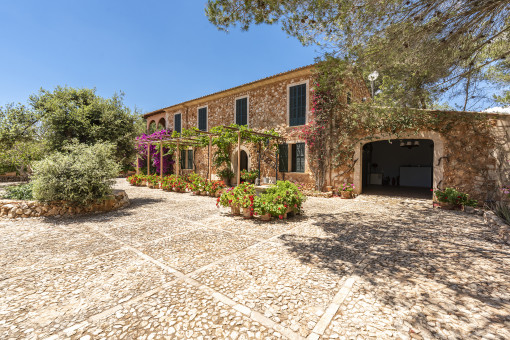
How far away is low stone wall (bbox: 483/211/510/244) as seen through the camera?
14.5 ft

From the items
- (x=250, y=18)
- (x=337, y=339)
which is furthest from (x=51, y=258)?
(x=250, y=18)

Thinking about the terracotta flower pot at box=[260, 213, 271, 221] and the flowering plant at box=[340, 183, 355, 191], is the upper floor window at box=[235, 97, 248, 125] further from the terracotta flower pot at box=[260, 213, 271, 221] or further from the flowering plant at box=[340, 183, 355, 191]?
the terracotta flower pot at box=[260, 213, 271, 221]

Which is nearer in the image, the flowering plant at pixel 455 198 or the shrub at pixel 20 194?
the shrub at pixel 20 194

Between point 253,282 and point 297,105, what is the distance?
964 centimetres

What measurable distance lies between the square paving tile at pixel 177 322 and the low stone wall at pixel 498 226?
217 inches

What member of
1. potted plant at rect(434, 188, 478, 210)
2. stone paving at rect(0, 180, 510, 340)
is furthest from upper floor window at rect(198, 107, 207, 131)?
potted plant at rect(434, 188, 478, 210)

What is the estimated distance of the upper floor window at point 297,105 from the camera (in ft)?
35.2

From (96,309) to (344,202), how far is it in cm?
839

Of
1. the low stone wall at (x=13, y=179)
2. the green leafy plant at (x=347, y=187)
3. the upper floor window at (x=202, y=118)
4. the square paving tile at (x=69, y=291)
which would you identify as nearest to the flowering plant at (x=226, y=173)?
the upper floor window at (x=202, y=118)

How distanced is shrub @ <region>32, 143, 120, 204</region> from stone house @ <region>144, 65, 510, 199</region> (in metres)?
7.20

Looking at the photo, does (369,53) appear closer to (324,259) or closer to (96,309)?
(324,259)

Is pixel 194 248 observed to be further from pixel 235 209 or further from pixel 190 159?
pixel 190 159

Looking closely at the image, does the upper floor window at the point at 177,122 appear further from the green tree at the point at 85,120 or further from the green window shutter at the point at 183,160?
the green tree at the point at 85,120

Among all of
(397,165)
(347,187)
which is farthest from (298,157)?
(397,165)
